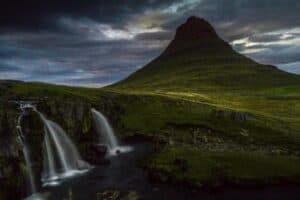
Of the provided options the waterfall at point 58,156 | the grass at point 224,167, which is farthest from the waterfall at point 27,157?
the grass at point 224,167

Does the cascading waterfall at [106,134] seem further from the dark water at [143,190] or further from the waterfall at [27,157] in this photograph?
the waterfall at [27,157]

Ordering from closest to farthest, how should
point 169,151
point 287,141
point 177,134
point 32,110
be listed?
point 32,110 → point 169,151 → point 287,141 → point 177,134

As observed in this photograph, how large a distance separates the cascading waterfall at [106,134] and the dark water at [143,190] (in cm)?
1752

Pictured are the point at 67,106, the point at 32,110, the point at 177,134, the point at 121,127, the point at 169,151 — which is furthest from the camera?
the point at 121,127

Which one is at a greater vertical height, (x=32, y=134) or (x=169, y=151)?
(x=32, y=134)

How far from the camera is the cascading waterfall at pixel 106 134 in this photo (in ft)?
251

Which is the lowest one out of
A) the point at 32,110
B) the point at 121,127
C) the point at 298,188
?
the point at 298,188

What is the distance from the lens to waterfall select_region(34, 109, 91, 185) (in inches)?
2261

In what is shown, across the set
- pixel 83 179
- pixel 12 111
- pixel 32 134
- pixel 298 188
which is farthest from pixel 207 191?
pixel 12 111

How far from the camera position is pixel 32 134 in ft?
189

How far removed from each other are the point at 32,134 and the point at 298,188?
42.2 metres

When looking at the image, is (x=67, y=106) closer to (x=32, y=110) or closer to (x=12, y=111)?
(x=32, y=110)

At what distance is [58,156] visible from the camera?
199 feet

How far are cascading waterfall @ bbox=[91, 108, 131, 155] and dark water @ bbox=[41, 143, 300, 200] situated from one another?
17.5 metres
